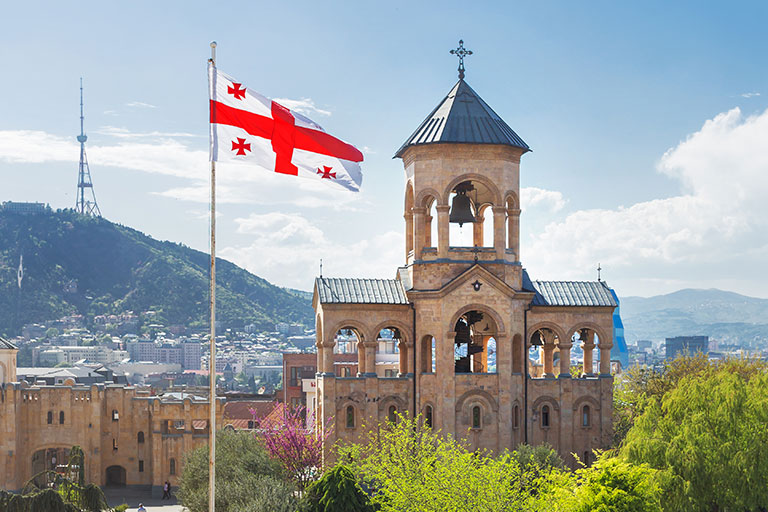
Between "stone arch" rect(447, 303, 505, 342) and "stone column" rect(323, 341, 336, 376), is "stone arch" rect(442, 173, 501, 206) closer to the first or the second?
"stone arch" rect(447, 303, 505, 342)

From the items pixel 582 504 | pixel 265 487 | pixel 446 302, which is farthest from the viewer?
pixel 446 302

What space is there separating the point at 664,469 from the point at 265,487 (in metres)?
18.3

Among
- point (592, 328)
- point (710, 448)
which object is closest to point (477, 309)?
point (592, 328)

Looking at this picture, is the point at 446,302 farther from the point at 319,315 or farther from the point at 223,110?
the point at 223,110

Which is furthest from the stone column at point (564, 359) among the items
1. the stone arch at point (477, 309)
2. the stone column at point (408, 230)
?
the stone column at point (408, 230)

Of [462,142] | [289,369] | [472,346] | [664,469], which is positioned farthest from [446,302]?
[289,369]

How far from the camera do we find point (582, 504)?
124 feet

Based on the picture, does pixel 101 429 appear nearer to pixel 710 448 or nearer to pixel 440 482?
pixel 440 482

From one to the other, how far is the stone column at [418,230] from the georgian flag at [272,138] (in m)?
23.5

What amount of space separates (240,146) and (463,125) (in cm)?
2760

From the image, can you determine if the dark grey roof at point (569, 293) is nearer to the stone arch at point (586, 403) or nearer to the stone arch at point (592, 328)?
the stone arch at point (592, 328)

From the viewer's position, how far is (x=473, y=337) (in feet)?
193

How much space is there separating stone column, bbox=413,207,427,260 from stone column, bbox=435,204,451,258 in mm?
1045

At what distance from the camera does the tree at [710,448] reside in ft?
149
